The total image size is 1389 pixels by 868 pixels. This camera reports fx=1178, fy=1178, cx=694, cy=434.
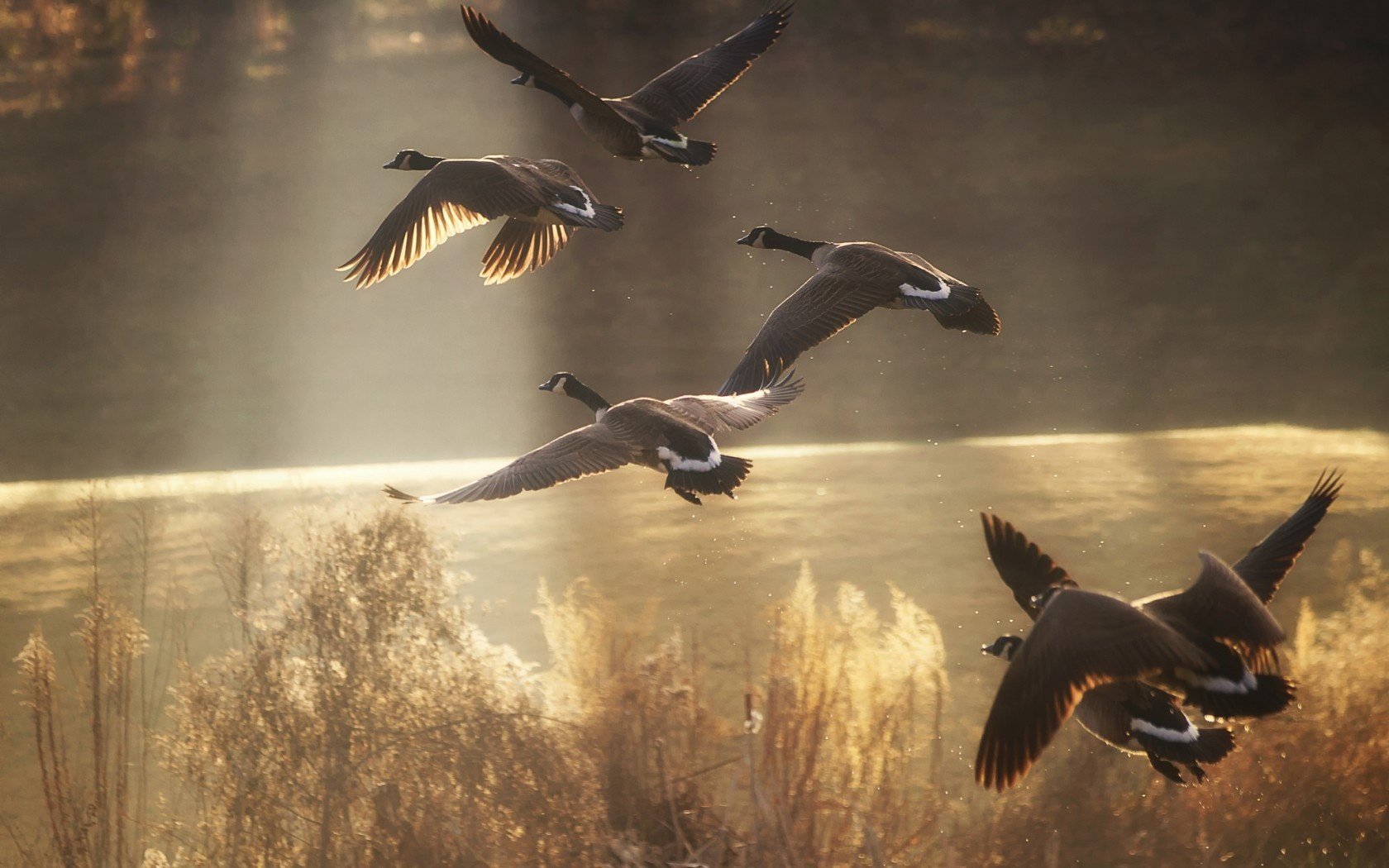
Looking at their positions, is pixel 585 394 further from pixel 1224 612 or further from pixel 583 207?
pixel 1224 612

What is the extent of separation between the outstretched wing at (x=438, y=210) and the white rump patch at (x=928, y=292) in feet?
4.38

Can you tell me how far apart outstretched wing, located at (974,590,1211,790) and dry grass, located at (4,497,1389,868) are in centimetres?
369

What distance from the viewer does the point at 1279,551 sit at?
390 centimetres

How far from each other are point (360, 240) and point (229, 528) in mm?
2958

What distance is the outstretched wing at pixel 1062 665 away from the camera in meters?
3.02

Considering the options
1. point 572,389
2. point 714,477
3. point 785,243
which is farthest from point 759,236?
point 714,477

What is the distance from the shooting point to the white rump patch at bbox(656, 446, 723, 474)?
3.78m

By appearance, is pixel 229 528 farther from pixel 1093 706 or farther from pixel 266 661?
pixel 1093 706

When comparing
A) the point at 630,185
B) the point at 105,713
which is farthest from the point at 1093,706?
the point at 630,185

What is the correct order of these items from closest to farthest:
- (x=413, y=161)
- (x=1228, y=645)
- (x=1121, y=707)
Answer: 1. (x=1228, y=645)
2. (x=1121, y=707)
3. (x=413, y=161)

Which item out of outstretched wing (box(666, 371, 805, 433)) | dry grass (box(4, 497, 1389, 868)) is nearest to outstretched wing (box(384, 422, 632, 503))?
outstretched wing (box(666, 371, 805, 433))

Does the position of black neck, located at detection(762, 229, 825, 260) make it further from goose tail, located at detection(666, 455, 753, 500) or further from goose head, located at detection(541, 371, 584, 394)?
goose tail, located at detection(666, 455, 753, 500)

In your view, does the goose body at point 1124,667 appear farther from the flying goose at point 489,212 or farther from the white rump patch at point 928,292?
the flying goose at point 489,212

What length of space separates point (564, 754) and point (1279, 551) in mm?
4484
